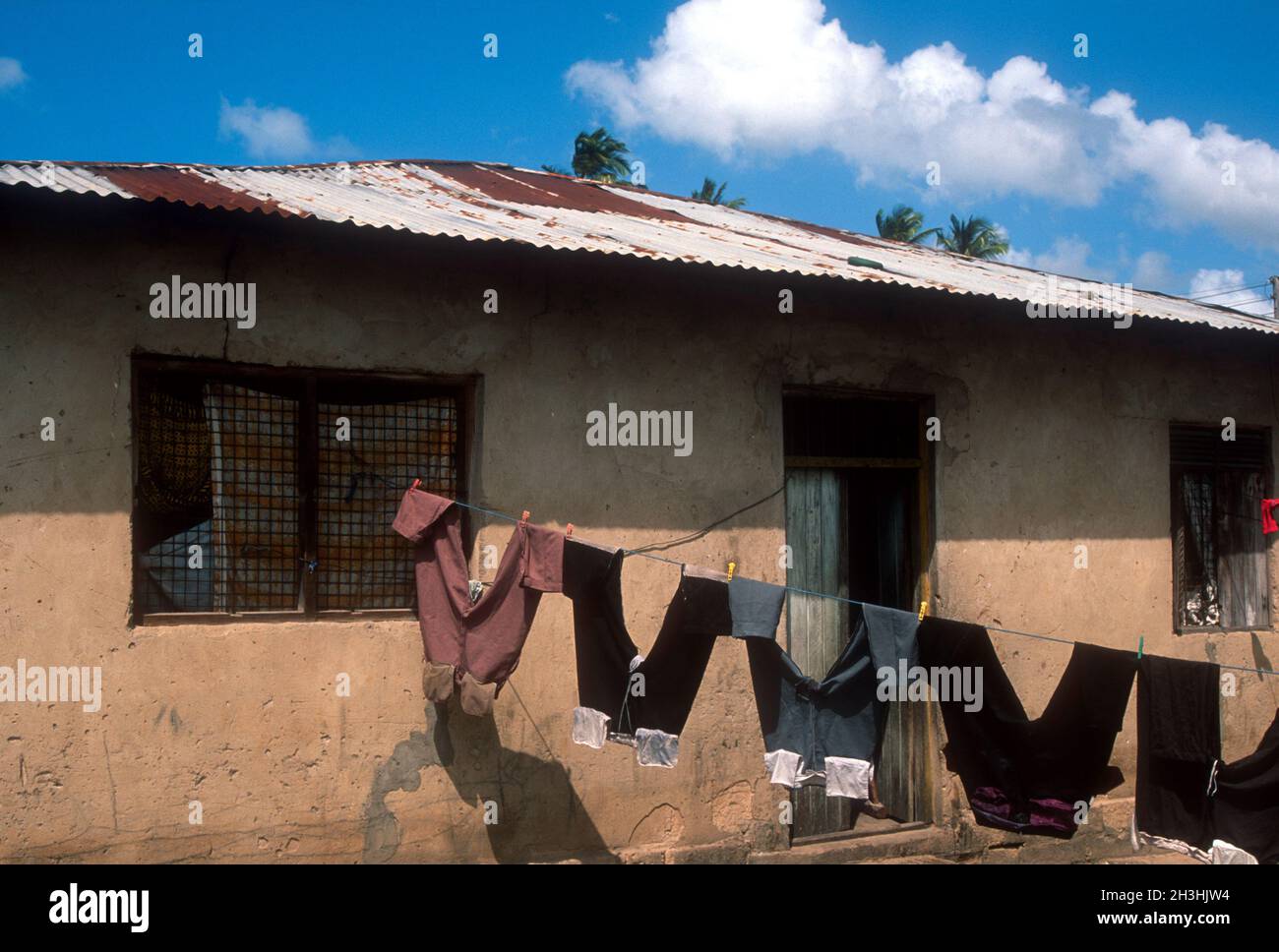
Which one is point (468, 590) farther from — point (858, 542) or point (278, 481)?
point (858, 542)

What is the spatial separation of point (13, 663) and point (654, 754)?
267 cm

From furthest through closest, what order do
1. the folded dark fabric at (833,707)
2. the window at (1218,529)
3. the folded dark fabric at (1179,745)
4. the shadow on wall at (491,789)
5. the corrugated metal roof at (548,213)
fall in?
the window at (1218,529) → the shadow on wall at (491,789) → the corrugated metal roof at (548,213) → the folded dark fabric at (833,707) → the folded dark fabric at (1179,745)

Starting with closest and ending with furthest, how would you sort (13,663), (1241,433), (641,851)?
1. (13,663)
2. (641,851)
3. (1241,433)

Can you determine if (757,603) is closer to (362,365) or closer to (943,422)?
(362,365)

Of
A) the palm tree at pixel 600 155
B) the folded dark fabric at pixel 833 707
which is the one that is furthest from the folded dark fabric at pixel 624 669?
the palm tree at pixel 600 155

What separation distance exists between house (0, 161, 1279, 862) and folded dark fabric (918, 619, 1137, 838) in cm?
150

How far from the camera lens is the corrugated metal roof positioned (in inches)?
184

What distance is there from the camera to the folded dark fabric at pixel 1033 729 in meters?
4.38

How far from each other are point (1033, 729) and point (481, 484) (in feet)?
9.02

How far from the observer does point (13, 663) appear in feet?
14.1

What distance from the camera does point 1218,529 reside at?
25.0ft

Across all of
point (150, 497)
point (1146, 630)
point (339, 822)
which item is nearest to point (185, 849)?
point (339, 822)

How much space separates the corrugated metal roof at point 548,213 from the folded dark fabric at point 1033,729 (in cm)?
199

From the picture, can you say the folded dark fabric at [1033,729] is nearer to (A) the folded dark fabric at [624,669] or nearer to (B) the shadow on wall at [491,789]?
(A) the folded dark fabric at [624,669]
